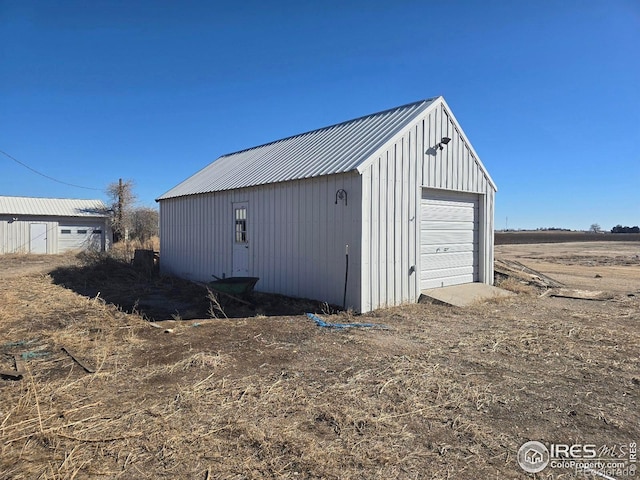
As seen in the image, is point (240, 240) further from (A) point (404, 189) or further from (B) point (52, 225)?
(B) point (52, 225)

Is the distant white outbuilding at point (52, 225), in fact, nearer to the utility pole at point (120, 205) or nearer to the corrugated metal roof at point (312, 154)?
the utility pole at point (120, 205)

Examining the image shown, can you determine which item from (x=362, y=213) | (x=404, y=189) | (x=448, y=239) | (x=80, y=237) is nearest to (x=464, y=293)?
(x=448, y=239)

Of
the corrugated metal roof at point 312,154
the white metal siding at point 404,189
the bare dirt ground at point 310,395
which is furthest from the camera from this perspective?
the corrugated metal roof at point 312,154

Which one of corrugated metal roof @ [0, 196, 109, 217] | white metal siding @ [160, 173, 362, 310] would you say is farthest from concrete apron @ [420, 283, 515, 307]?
corrugated metal roof @ [0, 196, 109, 217]

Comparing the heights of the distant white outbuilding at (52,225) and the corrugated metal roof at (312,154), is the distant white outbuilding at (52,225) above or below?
below

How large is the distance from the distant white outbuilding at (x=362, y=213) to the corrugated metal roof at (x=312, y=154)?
55 mm

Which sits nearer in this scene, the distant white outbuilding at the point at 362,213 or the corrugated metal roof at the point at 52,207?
the distant white outbuilding at the point at 362,213

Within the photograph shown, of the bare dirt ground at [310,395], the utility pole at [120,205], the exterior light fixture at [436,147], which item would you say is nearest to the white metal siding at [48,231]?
the utility pole at [120,205]

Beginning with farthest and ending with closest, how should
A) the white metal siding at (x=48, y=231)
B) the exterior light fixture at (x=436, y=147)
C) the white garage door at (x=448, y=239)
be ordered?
the white metal siding at (x=48, y=231) < the white garage door at (x=448, y=239) < the exterior light fixture at (x=436, y=147)

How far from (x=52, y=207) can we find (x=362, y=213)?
30413 mm

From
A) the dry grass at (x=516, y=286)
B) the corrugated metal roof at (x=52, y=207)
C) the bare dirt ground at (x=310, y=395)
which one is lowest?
the bare dirt ground at (x=310, y=395)

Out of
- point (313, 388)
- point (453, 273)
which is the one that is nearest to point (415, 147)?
point (453, 273)

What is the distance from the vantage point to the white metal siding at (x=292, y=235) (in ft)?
28.8

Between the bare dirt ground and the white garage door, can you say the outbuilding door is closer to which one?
the bare dirt ground
